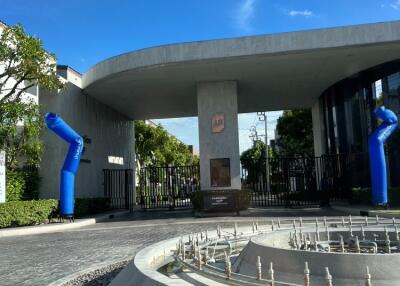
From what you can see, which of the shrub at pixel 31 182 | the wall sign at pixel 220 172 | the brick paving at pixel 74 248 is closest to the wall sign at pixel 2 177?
the shrub at pixel 31 182

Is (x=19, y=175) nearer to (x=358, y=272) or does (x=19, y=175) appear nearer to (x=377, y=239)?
(x=377, y=239)

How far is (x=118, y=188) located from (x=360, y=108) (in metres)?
13.1

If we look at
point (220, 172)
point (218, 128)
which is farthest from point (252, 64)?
point (220, 172)

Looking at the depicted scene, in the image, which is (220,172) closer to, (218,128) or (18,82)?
(218,128)

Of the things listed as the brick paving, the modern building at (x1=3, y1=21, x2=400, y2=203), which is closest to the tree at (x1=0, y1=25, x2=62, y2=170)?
the modern building at (x1=3, y1=21, x2=400, y2=203)

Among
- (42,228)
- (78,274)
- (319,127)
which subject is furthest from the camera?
(319,127)

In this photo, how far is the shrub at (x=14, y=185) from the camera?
17.8 m

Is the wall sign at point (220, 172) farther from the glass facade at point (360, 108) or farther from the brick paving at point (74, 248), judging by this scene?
the glass facade at point (360, 108)

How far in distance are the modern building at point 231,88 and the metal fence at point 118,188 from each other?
0.71 m

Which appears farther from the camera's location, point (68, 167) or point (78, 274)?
point (68, 167)

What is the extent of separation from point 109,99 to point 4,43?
7.56m

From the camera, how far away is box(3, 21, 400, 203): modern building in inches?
663

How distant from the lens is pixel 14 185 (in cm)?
1805

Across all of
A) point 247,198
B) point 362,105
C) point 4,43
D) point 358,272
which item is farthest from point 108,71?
point 358,272
